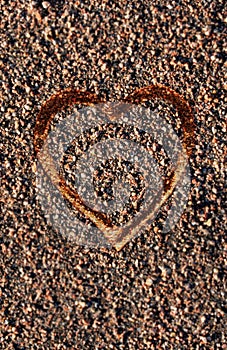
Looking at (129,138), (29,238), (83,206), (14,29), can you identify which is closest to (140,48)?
(129,138)

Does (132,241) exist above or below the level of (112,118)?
below

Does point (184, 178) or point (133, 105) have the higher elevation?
point (133, 105)

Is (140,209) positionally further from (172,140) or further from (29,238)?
(29,238)

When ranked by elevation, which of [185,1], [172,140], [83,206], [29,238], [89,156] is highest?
[185,1]
